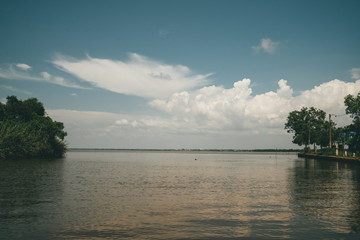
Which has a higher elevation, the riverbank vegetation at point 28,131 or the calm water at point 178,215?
the riverbank vegetation at point 28,131

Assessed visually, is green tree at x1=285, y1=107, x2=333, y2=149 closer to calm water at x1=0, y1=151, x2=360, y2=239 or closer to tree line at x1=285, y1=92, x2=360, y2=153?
tree line at x1=285, y1=92, x2=360, y2=153

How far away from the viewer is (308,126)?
432ft

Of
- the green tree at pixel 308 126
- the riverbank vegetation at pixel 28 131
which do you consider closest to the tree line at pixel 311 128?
the green tree at pixel 308 126

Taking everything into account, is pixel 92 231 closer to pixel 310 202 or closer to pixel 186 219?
pixel 186 219

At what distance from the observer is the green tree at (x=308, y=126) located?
129 metres

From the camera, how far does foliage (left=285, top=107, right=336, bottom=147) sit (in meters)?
129

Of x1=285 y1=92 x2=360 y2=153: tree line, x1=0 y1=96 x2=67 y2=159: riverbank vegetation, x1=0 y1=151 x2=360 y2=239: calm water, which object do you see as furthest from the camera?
x1=285 y1=92 x2=360 y2=153: tree line

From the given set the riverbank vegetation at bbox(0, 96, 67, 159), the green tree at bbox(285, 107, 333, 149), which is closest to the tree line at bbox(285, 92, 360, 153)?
the green tree at bbox(285, 107, 333, 149)

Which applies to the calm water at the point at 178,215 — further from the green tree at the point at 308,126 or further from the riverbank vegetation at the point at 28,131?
the green tree at the point at 308,126

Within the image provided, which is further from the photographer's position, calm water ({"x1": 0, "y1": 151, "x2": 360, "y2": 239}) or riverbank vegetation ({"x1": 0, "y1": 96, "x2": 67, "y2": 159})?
riverbank vegetation ({"x1": 0, "y1": 96, "x2": 67, "y2": 159})

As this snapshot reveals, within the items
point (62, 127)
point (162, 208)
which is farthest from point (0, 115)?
point (162, 208)

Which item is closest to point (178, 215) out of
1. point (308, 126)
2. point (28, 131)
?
point (28, 131)

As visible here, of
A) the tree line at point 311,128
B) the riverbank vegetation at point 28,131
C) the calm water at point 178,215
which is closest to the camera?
the calm water at point 178,215

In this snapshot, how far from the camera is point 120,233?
446 inches
